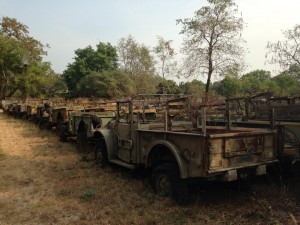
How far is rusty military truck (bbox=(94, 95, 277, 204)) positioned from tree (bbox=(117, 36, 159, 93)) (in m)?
29.1

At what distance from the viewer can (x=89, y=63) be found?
46625mm

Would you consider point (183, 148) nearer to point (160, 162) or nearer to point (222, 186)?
point (160, 162)

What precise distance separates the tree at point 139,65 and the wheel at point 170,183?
30.3m

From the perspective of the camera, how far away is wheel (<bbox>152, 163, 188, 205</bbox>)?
546cm

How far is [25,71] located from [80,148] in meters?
35.0

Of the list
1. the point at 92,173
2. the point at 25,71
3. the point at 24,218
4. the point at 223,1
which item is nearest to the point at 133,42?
the point at 25,71

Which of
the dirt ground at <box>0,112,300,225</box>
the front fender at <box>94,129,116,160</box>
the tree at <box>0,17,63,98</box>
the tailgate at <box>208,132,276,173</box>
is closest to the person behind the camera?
the tailgate at <box>208,132,276,173</box>

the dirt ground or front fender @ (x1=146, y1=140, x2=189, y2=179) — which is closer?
the dirt ground

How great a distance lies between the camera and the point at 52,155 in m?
10.4

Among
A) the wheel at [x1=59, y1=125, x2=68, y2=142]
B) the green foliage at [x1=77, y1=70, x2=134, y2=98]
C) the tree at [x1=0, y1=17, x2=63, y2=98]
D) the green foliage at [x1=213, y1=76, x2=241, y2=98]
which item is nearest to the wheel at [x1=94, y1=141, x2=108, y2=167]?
the wheel at [x1=59, y1=125, x2=68, y2=142]

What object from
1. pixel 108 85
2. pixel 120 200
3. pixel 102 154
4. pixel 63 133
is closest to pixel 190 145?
pixel 120 200

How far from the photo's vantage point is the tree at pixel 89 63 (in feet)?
149

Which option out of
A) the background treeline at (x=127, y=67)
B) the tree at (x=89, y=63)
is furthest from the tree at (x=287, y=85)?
the tree at (x=89, y=63)

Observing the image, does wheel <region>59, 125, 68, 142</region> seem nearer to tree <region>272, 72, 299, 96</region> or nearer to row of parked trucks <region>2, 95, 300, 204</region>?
row of parked trucks <region>2, 95, 300, 204</region>
